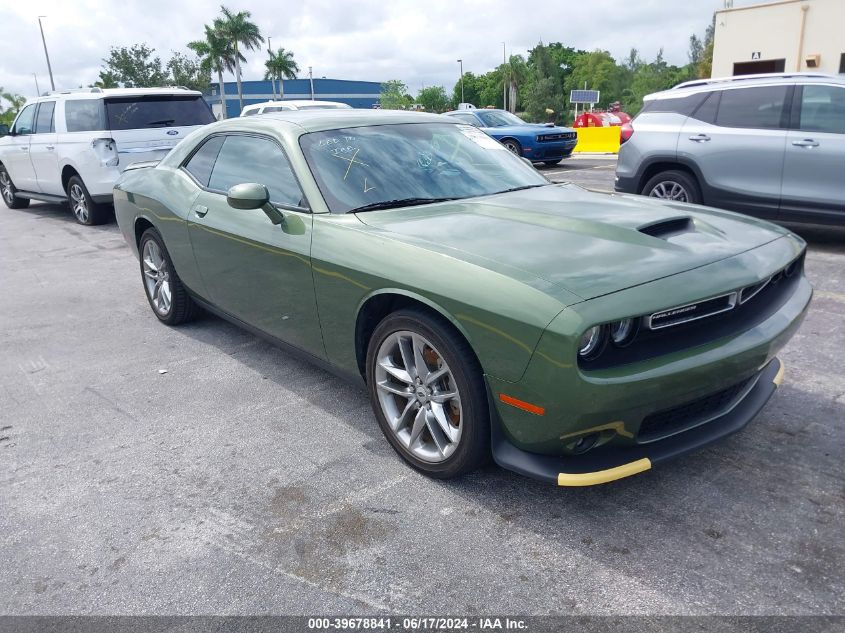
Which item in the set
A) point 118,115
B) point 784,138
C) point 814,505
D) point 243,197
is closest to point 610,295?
point 814,505

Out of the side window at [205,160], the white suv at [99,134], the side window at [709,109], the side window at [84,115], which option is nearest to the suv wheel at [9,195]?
the white suv at [99,134]

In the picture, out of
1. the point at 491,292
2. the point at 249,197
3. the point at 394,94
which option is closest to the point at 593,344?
the point at 491,292

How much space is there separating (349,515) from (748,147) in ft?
19.8

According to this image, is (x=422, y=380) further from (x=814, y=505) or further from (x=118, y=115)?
(x=118, y=115)

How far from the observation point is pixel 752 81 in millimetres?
7234

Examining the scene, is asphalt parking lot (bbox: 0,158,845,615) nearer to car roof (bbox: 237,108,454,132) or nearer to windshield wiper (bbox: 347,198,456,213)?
windshield wiper (bbox: 347,198,456,213)

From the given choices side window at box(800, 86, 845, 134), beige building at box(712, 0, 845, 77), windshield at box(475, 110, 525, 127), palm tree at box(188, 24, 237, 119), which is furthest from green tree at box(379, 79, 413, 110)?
side window at box(800, 86, 845, 134)

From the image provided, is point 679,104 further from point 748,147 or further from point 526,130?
point 526,130

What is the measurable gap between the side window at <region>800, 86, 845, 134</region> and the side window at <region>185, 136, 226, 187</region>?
18.0 feet

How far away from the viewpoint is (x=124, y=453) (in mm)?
3391

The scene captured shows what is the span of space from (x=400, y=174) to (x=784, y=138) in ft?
16.0

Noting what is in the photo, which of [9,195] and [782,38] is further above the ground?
[782,38]

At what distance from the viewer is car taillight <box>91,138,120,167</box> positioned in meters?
9.30

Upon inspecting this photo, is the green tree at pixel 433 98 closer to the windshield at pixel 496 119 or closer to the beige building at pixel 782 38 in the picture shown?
the beige building at pixel 782 38
